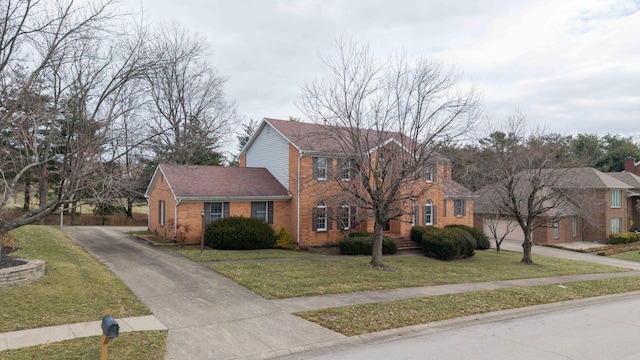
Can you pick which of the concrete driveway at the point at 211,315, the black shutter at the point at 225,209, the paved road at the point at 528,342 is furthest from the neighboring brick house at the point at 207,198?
the paved road at the point at 528,342

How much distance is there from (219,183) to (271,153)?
4.21 metres

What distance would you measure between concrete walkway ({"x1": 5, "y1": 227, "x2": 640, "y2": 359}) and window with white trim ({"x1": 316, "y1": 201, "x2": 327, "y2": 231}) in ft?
30.3

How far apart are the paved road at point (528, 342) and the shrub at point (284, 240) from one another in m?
13.8

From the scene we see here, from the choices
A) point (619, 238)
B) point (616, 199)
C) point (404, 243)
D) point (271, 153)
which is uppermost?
point (271, 153)

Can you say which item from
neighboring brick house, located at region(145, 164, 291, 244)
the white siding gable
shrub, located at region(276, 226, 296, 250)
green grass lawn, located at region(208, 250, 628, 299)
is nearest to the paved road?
green grass lawn, located at region(208, 250, 628, 299)

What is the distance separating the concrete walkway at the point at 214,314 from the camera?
7367 millimetres

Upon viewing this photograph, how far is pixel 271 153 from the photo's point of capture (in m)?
26.0

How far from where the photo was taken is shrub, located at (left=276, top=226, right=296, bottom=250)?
22469 millimetres

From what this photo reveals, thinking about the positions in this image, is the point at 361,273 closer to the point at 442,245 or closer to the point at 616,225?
the point at 442,245

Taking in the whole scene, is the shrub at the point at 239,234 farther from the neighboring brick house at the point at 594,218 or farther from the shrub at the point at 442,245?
the neighboring brick house at the point at 594,218

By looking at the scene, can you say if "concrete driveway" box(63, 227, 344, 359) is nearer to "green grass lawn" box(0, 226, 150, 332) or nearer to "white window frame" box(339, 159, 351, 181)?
"green grass lawn" box(0, 226, 150, 332)

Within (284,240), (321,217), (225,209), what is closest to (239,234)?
(225,209)

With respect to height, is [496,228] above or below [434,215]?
below

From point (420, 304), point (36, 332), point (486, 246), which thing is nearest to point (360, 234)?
point (486, 246)
